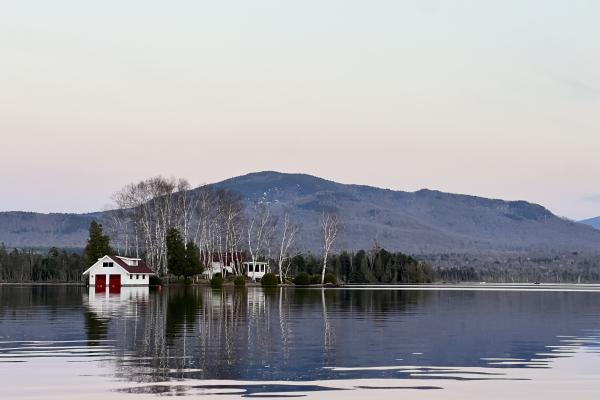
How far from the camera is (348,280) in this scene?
16638 cm

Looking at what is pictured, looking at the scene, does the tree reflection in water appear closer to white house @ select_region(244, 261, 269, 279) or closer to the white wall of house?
the white wall of house

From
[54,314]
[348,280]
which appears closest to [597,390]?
[54,314]

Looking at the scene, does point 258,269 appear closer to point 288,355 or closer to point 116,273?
point 116,273

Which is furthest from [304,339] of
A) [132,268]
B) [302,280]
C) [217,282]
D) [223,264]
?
[223,264]

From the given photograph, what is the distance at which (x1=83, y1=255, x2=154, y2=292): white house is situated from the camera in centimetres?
12331

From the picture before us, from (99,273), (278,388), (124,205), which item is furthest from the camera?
(124,205)

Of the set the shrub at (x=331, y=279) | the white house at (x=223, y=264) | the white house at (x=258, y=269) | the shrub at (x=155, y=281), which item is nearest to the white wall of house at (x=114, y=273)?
the shrub at (x=155, y=281)

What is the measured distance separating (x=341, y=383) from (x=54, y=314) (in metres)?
33.2

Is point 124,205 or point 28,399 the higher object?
point 124,205

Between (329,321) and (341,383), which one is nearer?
(341,383)

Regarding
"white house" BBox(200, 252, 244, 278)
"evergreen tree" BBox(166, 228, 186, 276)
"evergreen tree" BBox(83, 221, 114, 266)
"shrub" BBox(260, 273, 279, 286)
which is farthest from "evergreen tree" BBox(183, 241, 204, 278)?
"evergreen tree" BBox(83, 221, 114, 266)

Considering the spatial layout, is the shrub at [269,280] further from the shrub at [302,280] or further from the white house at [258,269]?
the white house at [258,269]

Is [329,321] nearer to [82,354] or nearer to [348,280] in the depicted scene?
[82,354]

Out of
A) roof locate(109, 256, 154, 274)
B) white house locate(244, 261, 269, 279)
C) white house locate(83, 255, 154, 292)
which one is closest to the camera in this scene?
roof locate(109, 256, 154, 274)
